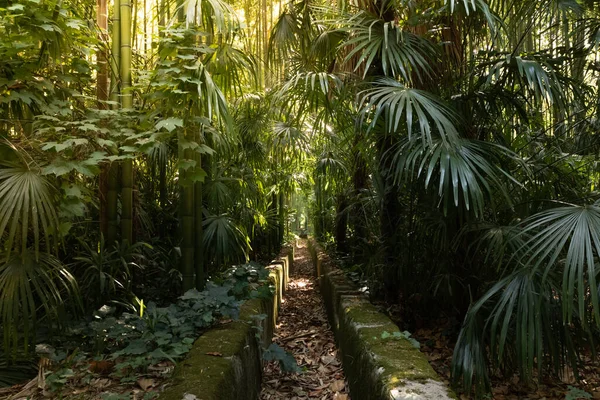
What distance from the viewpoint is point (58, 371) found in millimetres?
1871

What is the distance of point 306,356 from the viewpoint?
3.58 meters

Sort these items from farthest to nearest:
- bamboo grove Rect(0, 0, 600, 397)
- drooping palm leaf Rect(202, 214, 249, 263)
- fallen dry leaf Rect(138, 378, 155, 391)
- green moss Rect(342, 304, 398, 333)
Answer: drooping palm leaf Rect(202, 214, 249, 263) < green moss Rect(342, 304, 398, 333) < bamboo grove Rect(0, 0, 600, 397) < fallen dry leaf Rect(138, 378, 155, 391)

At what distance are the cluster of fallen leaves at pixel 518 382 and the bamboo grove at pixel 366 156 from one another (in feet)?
0.50

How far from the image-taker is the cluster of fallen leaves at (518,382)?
257cm

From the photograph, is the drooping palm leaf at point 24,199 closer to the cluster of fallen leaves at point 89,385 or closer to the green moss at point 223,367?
the cluster of fallen leaves at point 89,385

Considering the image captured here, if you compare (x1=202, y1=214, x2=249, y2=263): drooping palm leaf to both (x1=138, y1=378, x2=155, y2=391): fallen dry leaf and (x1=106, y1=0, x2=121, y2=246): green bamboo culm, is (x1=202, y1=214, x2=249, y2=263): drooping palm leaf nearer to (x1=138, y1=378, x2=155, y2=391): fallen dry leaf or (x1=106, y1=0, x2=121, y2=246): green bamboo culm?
(x1=106, y1=0, x2=121, y2=246): green bamboo culm

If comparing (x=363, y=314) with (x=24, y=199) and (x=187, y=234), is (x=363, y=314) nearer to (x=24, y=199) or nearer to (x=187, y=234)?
(x=187, y=234)

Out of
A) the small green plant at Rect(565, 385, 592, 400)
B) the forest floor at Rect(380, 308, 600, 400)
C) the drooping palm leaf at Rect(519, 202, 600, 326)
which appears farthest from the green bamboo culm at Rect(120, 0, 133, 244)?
the small green plant at Rect(565, 385, 592, 400)

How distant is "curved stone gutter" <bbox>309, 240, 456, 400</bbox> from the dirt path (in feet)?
0.55

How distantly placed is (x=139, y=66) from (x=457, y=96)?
93.8 inches

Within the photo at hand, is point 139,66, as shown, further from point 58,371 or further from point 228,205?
point 58,371

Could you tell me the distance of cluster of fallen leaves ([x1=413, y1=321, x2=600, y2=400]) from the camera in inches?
101

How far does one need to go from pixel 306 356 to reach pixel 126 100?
95.8 inches

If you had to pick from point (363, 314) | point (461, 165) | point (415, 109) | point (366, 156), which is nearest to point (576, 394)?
point (363, 314)
